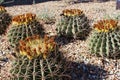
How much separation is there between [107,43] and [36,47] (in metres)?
1.61

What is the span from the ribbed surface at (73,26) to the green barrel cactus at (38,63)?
2.33 m

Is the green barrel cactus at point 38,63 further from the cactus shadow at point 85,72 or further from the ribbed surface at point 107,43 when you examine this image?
the ribbed surface at point 107,43

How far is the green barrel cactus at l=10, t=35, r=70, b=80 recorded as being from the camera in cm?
524

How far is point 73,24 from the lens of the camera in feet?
25.5

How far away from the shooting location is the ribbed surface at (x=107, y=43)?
6.51 meters

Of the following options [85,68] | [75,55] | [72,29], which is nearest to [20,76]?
[85,68]

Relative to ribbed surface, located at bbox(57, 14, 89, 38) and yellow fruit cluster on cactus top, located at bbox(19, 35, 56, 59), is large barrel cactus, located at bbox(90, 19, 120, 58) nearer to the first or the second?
ribbed surface, located at bbox(57, 14, 89, 38)

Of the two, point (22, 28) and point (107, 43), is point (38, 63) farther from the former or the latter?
point (22, 28)

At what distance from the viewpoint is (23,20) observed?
718 cm

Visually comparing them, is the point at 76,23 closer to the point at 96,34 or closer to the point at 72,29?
the point at 72,29

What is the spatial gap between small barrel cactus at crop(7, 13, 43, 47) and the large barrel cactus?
139 centimetres

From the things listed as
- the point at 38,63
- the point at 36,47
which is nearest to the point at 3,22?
the point at 36,47

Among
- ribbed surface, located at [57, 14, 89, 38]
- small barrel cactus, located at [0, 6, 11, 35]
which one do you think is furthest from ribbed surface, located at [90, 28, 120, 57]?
small barrel cactus, located at [0, 6, 11, 35]

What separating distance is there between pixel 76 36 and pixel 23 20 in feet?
4.64
